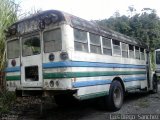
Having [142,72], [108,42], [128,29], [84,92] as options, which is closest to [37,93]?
[84,92]

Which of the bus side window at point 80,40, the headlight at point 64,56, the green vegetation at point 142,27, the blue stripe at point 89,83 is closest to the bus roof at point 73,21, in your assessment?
the bus side window at point 80,40

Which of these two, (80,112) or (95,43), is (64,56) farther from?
(80,112)

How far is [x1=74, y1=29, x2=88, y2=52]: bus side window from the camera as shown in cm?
644

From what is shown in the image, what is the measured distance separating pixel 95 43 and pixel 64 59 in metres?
1.45

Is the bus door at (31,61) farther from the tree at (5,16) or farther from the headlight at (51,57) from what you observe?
the tree at (5,16)

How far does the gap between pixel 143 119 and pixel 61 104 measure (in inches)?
124

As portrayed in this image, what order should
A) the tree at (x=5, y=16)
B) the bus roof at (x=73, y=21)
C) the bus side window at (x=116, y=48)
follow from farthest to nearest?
the tree at (x=5, y=16), the bus side window at (x=116, y=48), the bus roof at (x=73, y=21)

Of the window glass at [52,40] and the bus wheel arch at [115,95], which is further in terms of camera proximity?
the bus wheel arch at [115,95]

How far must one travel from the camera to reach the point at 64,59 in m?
6.12

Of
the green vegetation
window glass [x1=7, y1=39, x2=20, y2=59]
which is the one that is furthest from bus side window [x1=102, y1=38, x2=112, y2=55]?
the green vegetation

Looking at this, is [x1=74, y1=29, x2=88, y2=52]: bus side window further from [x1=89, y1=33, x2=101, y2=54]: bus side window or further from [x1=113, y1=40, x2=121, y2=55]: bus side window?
[x1=113, y1=40, x2=121, y2=55]: bus side window

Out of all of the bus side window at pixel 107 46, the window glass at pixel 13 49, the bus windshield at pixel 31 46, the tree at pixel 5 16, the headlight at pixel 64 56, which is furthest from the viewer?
the tree at pixel 5 16

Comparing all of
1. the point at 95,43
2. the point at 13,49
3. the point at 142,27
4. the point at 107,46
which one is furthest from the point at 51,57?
the point at 142,27

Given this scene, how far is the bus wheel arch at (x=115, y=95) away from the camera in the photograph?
7.75m
